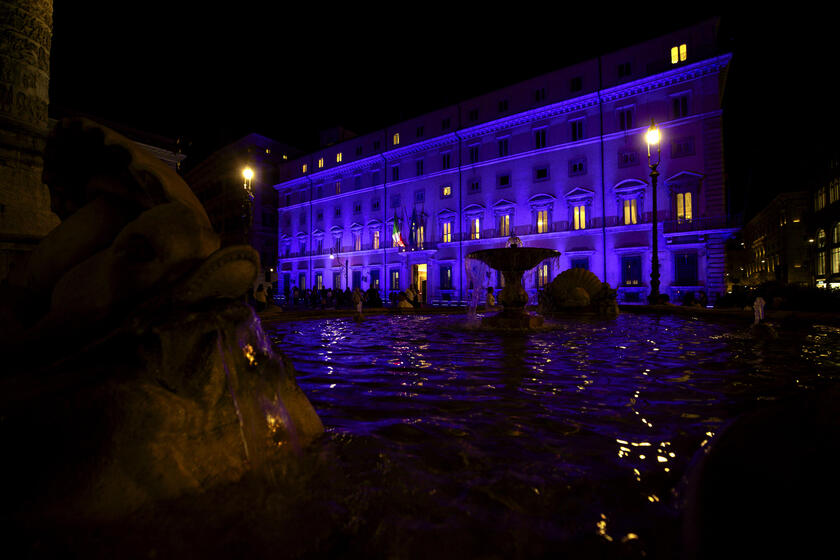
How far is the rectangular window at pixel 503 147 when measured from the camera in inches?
1173

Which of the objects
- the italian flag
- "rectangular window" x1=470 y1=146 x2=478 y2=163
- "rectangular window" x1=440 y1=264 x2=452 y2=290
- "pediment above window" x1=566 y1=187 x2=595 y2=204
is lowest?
"rectangular window" x1=440 y1=264 x2=452 y2=290

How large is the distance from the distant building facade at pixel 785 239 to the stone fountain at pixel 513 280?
39.7 meters

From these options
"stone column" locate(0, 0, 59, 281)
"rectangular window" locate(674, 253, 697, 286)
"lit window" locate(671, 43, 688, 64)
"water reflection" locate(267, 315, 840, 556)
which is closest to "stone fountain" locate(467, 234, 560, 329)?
"water reflection" locate(267, 315, 840, 556)

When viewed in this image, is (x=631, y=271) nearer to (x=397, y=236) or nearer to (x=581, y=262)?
(x=581, y=262)

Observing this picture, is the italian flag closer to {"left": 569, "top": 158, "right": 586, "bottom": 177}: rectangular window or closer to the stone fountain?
{"left": 569, "top": 158, "right": 586, "bottom": 177}: rectangular window

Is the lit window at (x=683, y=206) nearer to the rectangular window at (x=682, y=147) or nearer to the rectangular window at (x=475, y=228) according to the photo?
the rectangular window at (x=682, y=147)

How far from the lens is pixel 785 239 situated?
42938 millimetres

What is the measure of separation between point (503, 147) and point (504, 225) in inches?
251

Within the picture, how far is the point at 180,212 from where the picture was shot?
1.89 m

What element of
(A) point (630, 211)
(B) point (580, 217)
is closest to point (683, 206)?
(A) point (630, 211)

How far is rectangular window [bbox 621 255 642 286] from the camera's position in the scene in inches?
949

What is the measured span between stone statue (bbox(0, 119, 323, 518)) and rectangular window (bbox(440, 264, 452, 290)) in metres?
29.3

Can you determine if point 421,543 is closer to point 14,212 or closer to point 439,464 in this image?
point 439,464

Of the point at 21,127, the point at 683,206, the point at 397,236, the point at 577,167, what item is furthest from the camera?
the point at 397,236
